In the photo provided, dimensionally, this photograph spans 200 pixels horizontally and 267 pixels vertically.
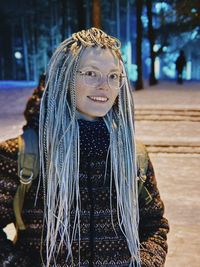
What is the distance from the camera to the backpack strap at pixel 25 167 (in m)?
1.33

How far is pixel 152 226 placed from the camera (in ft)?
5.09

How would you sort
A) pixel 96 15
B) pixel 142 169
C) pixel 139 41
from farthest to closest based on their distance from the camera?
pixel 139 41, pixel 96 15, pixel 142 169

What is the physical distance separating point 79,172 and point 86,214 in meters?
0.14

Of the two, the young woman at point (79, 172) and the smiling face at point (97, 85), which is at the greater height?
the smiling face at point (97, 85)

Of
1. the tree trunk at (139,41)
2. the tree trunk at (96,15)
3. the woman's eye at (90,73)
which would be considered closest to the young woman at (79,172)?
the woman's eye at (90,73)

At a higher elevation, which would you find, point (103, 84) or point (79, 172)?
point (103, 84)

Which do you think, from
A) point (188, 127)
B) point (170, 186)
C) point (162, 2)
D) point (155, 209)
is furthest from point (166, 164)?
point (162, 2)

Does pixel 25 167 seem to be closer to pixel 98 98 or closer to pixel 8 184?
pixel 8 184

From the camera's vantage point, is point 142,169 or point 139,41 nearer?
point 142,169

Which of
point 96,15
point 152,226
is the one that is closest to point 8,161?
point 152,226

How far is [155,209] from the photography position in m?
1.54

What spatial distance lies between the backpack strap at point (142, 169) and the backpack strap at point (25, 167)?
358 millimetres

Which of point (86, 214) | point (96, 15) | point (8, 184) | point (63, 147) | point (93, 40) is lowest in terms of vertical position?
point (86, 214)

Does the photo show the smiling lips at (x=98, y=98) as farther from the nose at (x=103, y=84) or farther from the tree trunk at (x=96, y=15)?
the tree trunk at (x=96, y=15)
